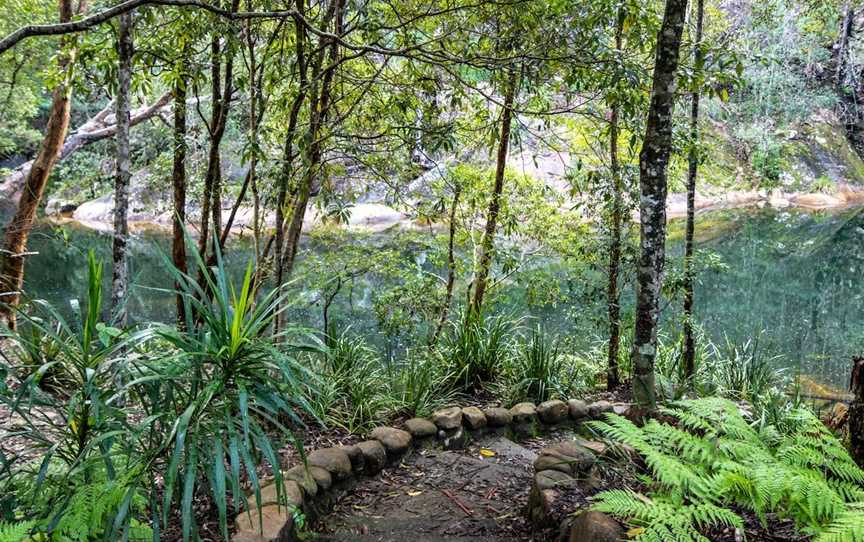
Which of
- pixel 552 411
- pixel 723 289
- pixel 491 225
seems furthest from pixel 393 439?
pixel 723 289

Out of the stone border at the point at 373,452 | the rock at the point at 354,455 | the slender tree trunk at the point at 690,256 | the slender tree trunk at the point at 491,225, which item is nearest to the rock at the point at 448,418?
the stone border at the point at 373,452

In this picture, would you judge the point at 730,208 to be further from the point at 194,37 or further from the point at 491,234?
the point at 194,37

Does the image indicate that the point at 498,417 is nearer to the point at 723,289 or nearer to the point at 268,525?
the point at 268,525

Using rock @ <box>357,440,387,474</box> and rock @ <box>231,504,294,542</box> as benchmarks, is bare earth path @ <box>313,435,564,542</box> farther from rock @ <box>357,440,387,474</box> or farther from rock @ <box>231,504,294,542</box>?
rock @ <box>231,504,294,542</box>

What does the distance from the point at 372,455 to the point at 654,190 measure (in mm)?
2020

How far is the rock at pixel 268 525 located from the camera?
2.23 metres

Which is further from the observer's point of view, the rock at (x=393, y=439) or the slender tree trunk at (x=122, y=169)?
the rock at (x=393, y=439)

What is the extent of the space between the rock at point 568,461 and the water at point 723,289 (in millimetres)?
1602

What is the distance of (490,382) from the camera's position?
5062 millimetres

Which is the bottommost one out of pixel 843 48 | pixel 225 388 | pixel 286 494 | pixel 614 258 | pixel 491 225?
pixel 286 494

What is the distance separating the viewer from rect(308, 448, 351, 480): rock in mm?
3033

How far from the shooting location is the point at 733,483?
6.48 feet

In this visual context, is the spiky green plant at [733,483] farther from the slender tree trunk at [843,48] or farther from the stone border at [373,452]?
the slender tree trunk at [843,48]

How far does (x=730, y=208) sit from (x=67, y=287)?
19.1 m
